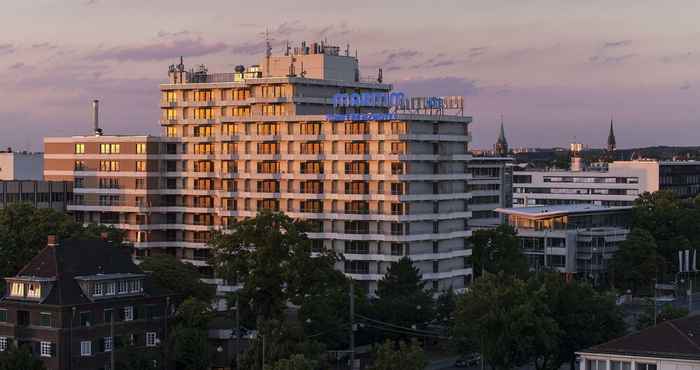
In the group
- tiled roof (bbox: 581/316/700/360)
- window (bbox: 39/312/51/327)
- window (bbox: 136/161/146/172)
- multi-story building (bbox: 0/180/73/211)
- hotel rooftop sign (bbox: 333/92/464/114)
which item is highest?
hotel rooftop sign (bbox: 333/92/464/114)

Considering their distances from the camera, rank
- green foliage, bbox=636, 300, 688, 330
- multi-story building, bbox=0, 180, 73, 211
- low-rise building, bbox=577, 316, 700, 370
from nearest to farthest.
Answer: low-rise building, bbox=577, 316, 700, 370 → green foliage, bbox=636, 300, 688, 330 → multi-story building, bbox=0, 180, 73, 211

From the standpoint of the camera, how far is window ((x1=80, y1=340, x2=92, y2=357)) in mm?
122062

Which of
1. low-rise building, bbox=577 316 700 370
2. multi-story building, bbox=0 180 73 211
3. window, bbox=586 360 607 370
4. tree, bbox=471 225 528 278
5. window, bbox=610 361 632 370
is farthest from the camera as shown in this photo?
multi-story building, bbox=0 180 73 211

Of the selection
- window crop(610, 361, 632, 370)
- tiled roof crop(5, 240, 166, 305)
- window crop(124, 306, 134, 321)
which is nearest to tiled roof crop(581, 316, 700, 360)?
window crop(610, 361, 632, 370)

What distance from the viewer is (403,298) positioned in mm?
141375

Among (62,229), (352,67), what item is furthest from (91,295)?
(352,67)

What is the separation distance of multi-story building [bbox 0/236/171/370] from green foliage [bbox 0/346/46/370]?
5492 millimetres

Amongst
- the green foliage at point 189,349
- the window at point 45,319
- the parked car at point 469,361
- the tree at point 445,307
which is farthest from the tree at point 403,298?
the window at point 45,319

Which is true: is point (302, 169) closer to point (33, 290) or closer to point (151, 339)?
point (151, 339)

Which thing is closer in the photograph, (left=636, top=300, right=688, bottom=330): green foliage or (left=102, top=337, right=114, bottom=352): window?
(left=102, top=337, right=114, bottom=352): window

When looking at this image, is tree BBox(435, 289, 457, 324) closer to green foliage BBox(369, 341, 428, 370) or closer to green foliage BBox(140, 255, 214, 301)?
green foliage BBox(140, 255, 214, 301)

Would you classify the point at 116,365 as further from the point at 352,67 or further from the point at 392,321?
the point at 352,67

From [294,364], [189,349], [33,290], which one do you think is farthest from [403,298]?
[33,290]

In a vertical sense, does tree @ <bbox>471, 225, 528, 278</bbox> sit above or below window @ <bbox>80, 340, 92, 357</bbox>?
above
